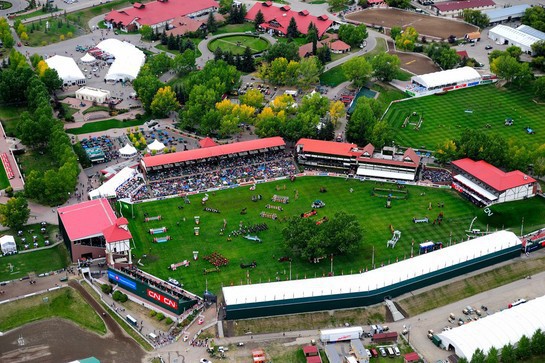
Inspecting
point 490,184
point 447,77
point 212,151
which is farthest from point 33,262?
point 447,77

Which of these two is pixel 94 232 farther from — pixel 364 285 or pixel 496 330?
pixel 496 330

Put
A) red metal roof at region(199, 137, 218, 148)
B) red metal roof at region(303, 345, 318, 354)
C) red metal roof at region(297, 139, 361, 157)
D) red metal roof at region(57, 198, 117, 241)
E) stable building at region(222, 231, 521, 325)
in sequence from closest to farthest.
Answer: red metal roof at region(303, 345, 318, 354)
stable building at region(222, 231, 521, 325)
red metal roof at region(57, 198, 117, 241)
red metal roof at region(297, 139, 361, 157)
red metal roof at region(199, 137, 218, 148)

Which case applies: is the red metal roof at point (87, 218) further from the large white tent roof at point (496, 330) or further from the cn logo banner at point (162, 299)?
the large white tent roof at point (496, 330)

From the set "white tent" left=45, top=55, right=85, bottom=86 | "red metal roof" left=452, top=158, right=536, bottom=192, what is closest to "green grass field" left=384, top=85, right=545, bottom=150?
"red metal roof" left=452, top=158, right=536, bottom=192

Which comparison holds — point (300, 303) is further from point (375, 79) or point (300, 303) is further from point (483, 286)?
point (375, 79)

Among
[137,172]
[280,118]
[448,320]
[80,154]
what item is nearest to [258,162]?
[280,118]

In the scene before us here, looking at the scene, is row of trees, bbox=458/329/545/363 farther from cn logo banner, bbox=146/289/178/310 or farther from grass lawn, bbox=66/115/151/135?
grass lawn, bbox=66/115/151/135

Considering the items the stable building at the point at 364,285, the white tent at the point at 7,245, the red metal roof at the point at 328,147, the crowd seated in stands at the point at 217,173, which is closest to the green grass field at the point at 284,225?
the crowd seated in stands at the point at 217,173
